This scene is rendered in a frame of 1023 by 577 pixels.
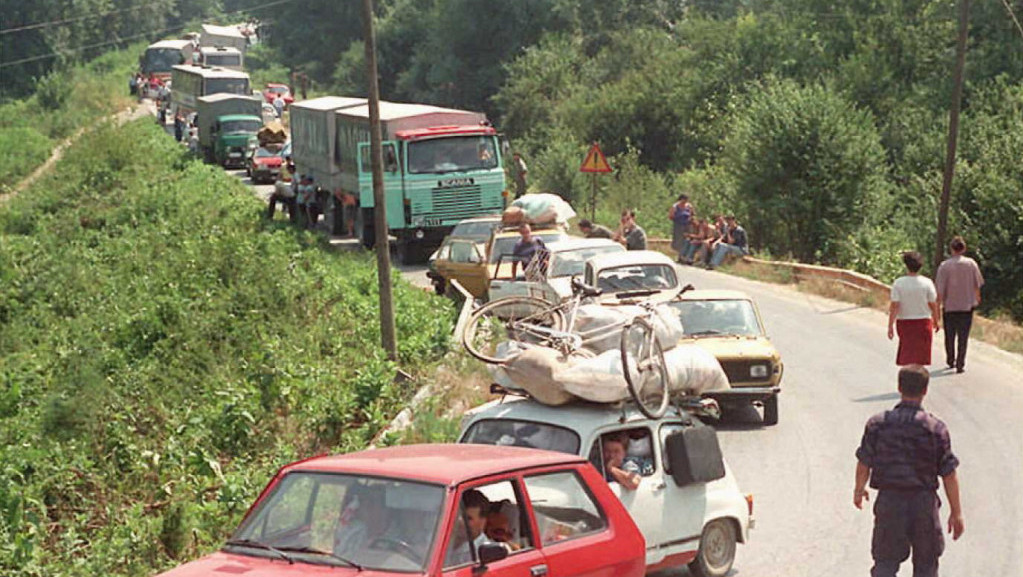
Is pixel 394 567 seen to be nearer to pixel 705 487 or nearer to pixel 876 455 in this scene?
pixel 876 455

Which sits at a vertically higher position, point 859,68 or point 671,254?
point 859,68

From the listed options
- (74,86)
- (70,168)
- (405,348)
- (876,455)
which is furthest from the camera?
(74,86)

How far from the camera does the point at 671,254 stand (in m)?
39.4

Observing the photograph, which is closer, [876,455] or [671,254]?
[876,455]

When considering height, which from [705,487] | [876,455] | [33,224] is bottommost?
[33,224]

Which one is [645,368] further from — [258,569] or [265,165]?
[265,165]

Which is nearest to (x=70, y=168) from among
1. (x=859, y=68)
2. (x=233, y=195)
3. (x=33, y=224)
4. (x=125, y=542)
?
(x=33, y=224)

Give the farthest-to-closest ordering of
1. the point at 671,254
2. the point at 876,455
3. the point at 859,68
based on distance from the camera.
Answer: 1. the point at 859,68
2. the point at 671,254
3. the point at 876,455

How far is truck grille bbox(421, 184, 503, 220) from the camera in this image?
3562 centimetres

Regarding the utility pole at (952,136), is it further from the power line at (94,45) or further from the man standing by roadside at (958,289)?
the power line at (94,45)

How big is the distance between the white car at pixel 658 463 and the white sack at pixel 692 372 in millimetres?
928

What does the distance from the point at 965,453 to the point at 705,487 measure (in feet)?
20.2

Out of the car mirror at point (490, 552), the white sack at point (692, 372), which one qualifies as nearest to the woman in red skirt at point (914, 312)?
the white sack at point (692, 372)

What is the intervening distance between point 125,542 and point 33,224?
143 ft
